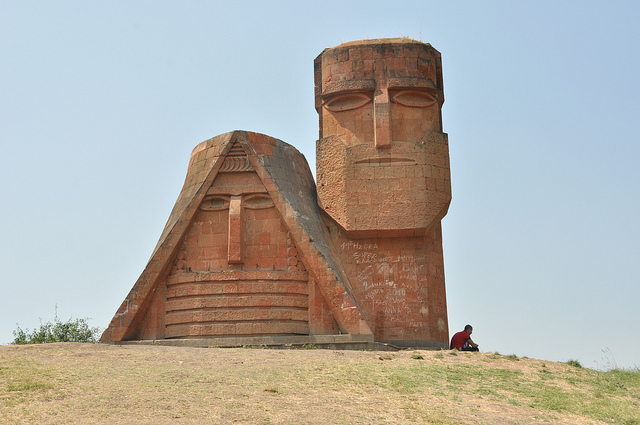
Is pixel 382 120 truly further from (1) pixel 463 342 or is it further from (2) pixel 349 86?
(1) pixel 463 342

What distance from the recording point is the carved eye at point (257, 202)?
18516 millimetres

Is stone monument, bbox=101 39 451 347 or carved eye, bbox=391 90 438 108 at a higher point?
carved eye, bbox=391 90 438 108

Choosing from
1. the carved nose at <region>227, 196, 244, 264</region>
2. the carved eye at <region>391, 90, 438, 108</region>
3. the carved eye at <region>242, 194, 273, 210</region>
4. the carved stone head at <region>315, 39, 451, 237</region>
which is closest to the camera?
the carved nose at <region>227, 196, 244, 264</region>

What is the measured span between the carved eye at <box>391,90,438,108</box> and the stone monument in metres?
0.03

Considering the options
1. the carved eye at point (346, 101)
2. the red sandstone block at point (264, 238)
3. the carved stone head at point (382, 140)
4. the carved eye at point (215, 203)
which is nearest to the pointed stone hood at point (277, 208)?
the carved eye at point (215, 203)

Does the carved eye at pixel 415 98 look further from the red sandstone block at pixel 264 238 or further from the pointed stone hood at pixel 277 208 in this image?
the red sandstone block at pixel 264 238

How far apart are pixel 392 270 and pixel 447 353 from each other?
3296mm

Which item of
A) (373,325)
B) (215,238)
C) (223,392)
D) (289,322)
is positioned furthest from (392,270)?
(223,392)

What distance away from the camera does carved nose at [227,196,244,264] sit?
59.3 ft

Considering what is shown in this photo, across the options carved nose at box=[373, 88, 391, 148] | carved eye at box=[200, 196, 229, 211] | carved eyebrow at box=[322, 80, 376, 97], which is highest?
carved eyebrow at box=[322, 80, 376, 97]

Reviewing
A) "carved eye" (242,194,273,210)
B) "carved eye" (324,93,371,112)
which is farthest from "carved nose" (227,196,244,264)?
"carved eye" (324,93,371,112)

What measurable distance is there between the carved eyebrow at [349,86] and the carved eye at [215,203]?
12.2 ft

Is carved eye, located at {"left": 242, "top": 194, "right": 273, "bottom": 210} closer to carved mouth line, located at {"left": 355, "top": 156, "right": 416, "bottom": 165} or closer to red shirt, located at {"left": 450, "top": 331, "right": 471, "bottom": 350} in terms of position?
carved mouth line, located at {"left": 355, "top": 156, "right": 416, "bottom": 165}

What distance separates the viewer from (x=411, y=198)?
18.7 metres
